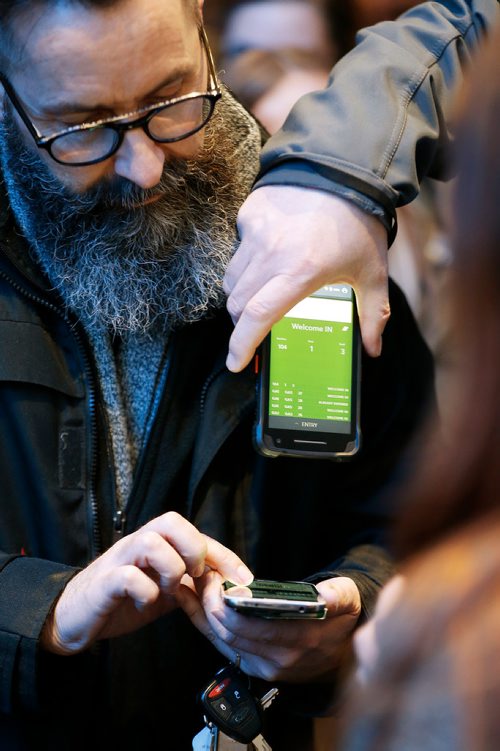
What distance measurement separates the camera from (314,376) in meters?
1.42

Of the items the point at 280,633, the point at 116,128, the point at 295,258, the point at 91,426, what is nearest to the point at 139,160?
the point at 116,128

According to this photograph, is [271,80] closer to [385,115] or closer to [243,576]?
[385,115]

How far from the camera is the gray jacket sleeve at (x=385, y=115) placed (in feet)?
4.39

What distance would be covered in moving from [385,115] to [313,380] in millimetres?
397

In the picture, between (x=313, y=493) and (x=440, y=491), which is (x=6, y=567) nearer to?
(x=313, y=493)

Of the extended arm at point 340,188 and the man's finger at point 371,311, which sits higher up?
the extended arm at point 340,188

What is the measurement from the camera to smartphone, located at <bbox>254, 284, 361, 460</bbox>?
140 centimetres

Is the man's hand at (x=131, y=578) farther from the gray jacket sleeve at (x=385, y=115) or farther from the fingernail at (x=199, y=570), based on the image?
the gray jacket sleeve at (x=385, y=115)

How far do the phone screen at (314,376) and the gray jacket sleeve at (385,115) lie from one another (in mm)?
164

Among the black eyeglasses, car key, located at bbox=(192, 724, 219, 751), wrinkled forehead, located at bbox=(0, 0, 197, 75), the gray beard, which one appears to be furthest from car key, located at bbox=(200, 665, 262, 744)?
wrinkled forehead, located at bbox=(0, 0, 197, 75)

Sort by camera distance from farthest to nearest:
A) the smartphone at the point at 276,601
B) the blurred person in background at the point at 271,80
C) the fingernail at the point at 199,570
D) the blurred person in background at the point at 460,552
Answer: the blurred person in background at the point at 271,80 → the fingernail at the point at 199,570 → the smartphone at the point at 276,601 → the blurred person in background at the point at 460,552

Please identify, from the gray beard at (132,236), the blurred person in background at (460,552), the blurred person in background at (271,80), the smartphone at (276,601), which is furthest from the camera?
the blurred person in background at (271,80)

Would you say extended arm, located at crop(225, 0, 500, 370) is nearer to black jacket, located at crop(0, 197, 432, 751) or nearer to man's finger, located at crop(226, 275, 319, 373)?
man's finger, located at crop(226, 275, 319, 373)

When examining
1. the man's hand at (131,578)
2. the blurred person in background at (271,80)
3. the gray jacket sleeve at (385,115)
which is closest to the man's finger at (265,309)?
the gray jacket sleeve at (385,115)
